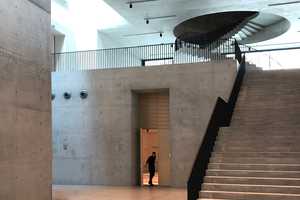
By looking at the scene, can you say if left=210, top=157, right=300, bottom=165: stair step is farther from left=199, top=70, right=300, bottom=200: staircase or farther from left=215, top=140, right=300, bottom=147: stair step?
left=215, top=140, right=300, bottom=147: stair step

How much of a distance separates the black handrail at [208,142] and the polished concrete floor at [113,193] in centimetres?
236

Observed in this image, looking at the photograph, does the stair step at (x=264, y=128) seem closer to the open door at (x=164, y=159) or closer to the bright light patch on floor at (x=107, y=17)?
the open door at (x=164, y=159)

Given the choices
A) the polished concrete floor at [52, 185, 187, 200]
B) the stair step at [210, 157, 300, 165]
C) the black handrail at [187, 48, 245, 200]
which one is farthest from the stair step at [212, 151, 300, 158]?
the polished concrete floor at [52, 185, 187, 200]

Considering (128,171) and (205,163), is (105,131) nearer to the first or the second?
(128,171)

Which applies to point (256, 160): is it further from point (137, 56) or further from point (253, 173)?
point (137, 56)

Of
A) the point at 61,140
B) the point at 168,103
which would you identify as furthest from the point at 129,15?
the point at 61,140

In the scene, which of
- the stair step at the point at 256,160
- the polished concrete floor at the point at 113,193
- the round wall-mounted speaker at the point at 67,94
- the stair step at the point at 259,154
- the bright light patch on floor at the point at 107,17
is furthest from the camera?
the bright light patch on floor at the point at 107,17

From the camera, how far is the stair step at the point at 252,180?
27.6 ft

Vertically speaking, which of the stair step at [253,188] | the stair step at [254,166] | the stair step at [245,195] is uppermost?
the stair step at [254,166]

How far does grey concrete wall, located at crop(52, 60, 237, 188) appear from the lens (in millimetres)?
13883

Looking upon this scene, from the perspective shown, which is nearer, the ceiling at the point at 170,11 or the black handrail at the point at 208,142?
the black handrail at the point at 208,142

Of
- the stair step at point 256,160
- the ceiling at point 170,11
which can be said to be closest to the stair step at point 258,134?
the stair step at point 256,160

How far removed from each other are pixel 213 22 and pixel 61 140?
12040 millimetres

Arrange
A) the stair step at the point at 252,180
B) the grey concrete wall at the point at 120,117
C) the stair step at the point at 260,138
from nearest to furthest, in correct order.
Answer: the stair step at the point at 252,180, the stair step at the point at 260,138, the grey concrete wall at the point at 120,117
